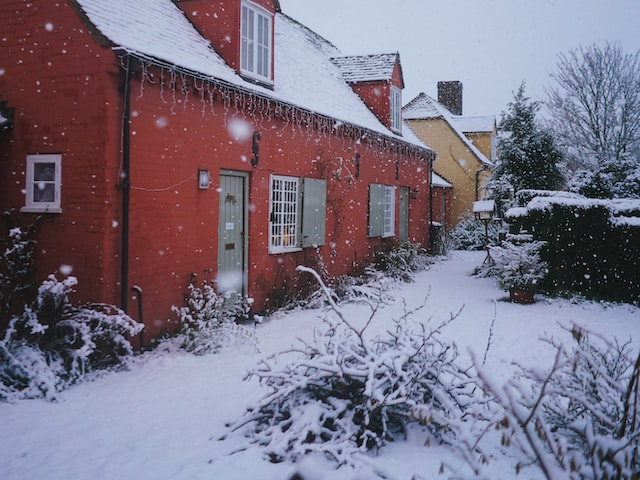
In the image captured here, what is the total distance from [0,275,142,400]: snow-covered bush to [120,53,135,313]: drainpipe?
1.01 feet

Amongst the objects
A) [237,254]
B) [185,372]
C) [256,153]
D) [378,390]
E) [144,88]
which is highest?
[144,88]

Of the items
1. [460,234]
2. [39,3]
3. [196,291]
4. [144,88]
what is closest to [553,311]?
[196,291]

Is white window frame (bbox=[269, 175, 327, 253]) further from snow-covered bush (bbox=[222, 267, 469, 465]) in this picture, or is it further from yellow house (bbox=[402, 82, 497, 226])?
yellow house (bbox=[402, 82, 497, 226])

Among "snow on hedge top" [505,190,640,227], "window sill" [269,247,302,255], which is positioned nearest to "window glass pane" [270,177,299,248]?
"window sill" [269,247,302,255]

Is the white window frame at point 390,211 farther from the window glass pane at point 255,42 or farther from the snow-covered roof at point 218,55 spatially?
the window glass pane at point 255,42

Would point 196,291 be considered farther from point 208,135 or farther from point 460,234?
point 460,234

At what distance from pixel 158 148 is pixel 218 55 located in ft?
9.64

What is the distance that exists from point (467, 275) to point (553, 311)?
4.92 metres

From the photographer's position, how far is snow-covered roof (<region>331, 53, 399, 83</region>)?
51.8 feet

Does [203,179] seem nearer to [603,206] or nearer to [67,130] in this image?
[67,130]

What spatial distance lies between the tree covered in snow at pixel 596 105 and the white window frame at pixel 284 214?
50.6ft

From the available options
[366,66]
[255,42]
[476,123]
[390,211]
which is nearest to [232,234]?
[255,42]

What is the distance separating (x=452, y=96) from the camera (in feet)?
107

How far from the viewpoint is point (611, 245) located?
10.5 metres
